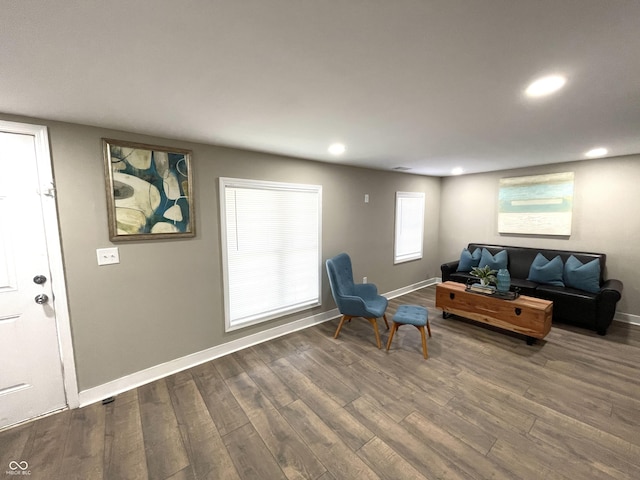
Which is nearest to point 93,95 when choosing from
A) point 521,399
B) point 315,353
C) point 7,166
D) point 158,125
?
point 158,125

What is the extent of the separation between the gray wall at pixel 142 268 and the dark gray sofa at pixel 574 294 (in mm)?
2978

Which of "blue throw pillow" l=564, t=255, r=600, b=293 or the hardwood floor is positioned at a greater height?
"blue throw pillow" l=564, t=255, r=600, b=293

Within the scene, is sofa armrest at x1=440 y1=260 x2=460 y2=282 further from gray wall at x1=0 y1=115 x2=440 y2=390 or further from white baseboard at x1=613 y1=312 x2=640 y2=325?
gray wall at x1=0 y1=115 x2=440 y2=390

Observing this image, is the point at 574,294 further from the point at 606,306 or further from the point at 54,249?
the point at 54,249

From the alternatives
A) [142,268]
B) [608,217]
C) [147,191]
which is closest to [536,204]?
[608,217]

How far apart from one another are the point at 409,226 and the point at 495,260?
1.47 m

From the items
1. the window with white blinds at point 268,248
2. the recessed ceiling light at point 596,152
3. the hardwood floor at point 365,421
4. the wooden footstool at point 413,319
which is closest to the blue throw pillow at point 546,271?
the hardwood floor at point 365,421

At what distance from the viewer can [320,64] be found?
122cm

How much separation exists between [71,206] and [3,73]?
1.00 m

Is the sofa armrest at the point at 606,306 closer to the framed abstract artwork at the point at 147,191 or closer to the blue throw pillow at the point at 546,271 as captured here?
the blue throw pillow at the point at 546,271

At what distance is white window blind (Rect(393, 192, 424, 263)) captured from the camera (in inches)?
183

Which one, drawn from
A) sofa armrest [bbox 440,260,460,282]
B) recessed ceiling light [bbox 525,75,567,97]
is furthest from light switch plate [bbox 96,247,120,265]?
sofa armrest [bbox 440,260,460,282]

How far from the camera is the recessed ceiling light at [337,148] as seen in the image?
8.64 feet

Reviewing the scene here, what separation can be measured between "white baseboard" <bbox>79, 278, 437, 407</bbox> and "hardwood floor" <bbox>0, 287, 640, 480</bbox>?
0.27ft
